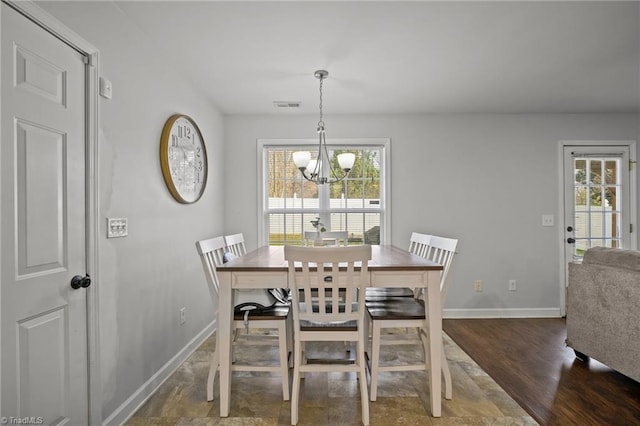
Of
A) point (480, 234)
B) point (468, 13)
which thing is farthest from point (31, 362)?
point (480, 234)

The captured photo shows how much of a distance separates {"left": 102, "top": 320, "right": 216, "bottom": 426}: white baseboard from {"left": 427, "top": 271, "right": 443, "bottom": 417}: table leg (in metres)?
1.73

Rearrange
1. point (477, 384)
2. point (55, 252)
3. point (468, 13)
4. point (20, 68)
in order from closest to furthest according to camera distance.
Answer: point (20, 68)
point (55, 252)
point (468, 13)
point (477, 384)

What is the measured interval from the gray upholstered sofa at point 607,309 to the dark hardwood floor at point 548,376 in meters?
0.15

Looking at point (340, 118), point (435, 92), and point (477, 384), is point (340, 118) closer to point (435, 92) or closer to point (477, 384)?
point (435, 92)

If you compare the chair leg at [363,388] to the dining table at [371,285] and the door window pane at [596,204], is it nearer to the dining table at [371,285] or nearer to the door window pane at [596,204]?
the dining table at [371,285]

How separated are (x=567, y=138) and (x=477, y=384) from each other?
3166mm

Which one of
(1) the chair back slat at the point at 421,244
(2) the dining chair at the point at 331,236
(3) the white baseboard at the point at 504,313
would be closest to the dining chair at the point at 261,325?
(1) the chair back slat at the point at 421,244

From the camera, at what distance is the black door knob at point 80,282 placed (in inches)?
63.9

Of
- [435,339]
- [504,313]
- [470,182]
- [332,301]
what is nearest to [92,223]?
[332,301]

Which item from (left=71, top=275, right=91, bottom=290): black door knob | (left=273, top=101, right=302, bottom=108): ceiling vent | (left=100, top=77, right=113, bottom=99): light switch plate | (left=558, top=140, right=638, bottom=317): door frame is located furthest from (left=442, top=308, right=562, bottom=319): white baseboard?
(left=100, top=77, right=113, bottom=99): light switch plate

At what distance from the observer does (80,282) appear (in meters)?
1.66

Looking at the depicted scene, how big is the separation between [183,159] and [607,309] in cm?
324

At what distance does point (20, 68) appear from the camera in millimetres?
1351

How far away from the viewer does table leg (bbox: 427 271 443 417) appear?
6.55 feet
